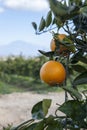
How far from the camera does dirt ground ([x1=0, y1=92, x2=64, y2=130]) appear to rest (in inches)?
221

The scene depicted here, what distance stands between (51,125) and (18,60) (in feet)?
33.2

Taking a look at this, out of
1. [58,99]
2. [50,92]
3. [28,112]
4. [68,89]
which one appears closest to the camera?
[68,89]

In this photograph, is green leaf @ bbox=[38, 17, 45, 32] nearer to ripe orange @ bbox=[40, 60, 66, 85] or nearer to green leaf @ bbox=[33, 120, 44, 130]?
ripe orange @ bbox=[40, 60, 66, 85]

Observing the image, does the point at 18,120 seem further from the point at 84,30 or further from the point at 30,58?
the point at 30,58

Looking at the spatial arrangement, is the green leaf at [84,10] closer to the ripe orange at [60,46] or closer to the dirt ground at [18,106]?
the ripe orange at [60,46]

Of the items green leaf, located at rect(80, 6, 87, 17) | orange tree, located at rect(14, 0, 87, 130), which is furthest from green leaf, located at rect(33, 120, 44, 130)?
green leaf, located at rect(80, 6, 87, 17)

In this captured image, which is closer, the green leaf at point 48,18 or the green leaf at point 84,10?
the green leaf at point 84,10

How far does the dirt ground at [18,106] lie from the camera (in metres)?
5.61

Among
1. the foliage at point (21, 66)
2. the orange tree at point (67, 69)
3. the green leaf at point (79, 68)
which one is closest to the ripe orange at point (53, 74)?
the orange tree at point (67, 69)

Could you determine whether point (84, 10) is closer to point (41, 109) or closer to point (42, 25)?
point (42, 25)

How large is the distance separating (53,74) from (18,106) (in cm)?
564

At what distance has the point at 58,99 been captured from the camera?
7.79m

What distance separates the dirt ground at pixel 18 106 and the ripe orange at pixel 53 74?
3.83 metres

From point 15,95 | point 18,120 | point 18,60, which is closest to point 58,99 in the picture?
point 15,95
